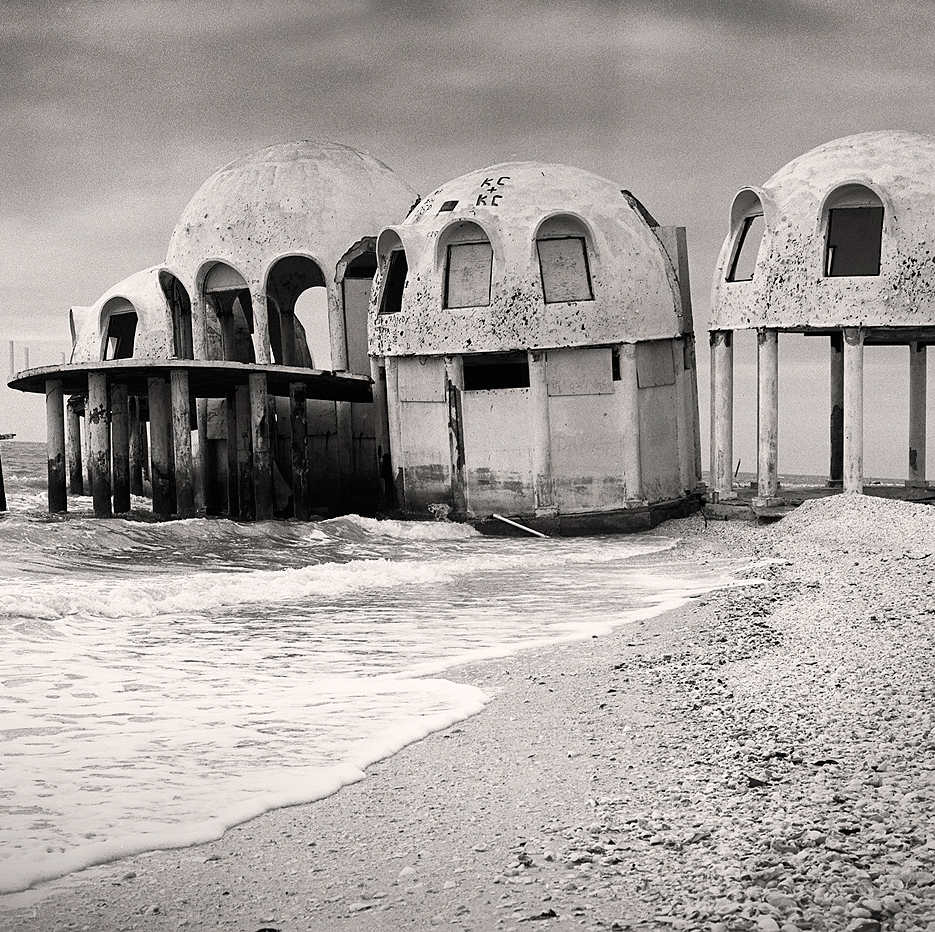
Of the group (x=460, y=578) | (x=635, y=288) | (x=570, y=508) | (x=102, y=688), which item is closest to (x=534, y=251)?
(x=635, y=288)

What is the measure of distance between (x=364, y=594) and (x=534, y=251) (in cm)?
950

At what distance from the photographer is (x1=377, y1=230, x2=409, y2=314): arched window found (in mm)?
23219

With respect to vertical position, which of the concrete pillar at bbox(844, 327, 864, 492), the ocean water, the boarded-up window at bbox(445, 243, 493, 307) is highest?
the boarded-up window at bbox(445, 243, 493, 307)

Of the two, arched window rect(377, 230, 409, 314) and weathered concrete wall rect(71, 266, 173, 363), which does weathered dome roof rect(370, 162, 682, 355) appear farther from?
weathered concrete wall rect(71, 266, 173, 363)

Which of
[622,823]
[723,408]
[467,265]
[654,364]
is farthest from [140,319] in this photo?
[622,823]

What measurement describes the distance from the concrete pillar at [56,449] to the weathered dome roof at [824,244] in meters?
13.3

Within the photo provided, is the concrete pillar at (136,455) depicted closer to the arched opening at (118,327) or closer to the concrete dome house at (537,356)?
the arched opening at (118,327)

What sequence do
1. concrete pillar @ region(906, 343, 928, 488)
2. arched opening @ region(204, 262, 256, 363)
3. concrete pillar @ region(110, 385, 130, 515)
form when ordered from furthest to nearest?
arched opening @ region(204, 262, 256, 363), concrete pillar @ region(110, 385, 130, 515), concrete pillar @ region(906, 343, 928, 488)

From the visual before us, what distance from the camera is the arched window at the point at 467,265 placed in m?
21.9

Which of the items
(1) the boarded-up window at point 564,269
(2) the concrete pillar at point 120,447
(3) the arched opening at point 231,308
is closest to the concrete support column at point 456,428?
(1) the boarded-up window at point 564,269

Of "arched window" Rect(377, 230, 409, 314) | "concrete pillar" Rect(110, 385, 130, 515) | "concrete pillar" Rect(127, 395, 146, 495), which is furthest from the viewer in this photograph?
"concrete pillar" Rect(127, 395, 146, 495)

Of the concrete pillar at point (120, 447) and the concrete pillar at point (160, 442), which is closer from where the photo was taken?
the concrete pillar at point (160, 442)

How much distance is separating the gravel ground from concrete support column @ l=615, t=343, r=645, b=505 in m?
12.8

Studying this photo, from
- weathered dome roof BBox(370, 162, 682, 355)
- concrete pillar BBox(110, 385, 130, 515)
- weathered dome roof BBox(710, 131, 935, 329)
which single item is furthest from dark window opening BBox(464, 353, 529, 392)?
concrete pillar BBox(110, 385, 130, 515)
